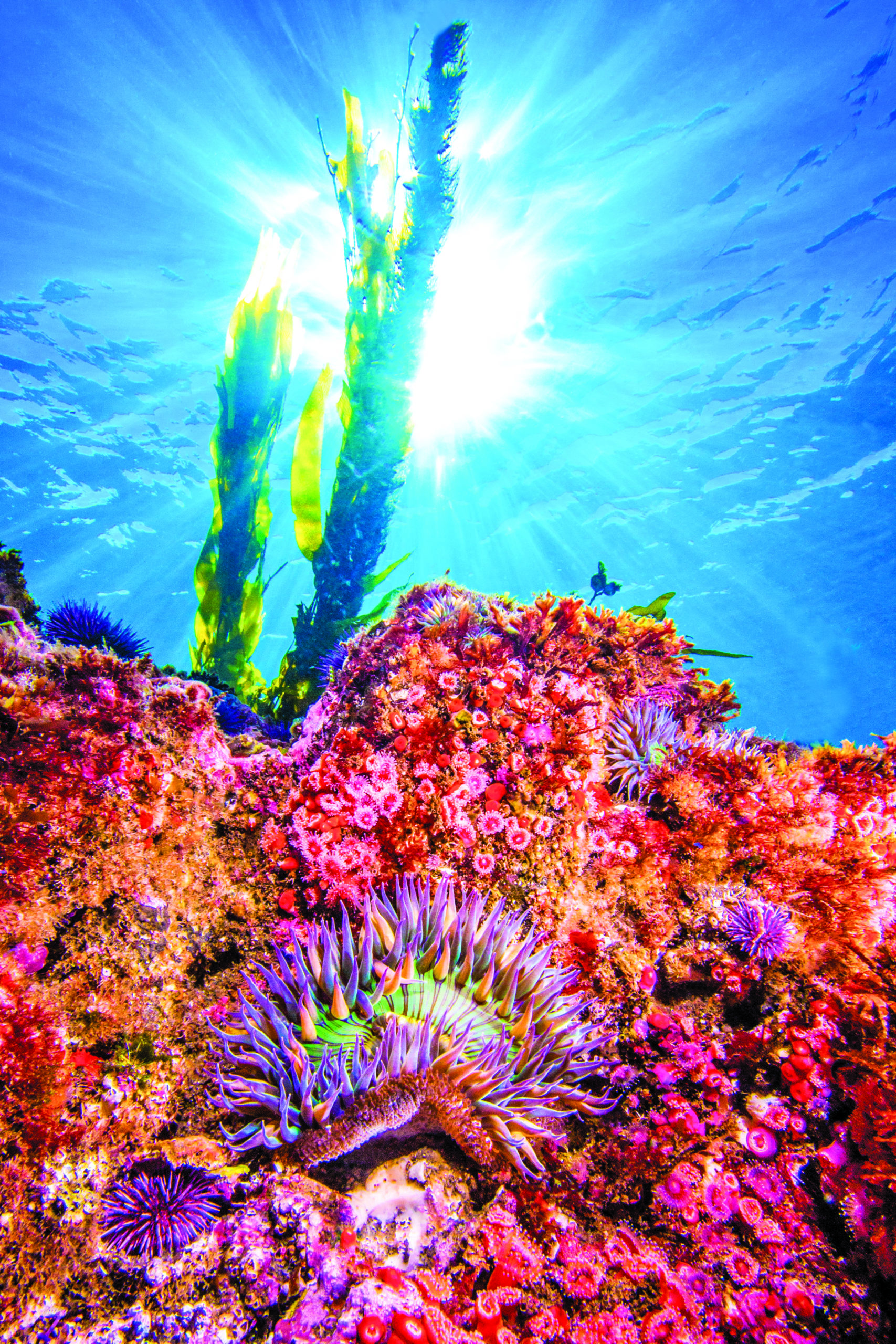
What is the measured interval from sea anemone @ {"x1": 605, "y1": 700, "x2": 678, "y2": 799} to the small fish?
3.86m

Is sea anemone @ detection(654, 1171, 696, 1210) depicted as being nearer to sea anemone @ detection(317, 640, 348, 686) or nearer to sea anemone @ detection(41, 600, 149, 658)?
sea anemone @ detection(317, 640, 348, 686)

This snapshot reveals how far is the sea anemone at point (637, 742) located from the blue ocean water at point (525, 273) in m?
5.79

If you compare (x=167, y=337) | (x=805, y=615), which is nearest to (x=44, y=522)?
(x=167, y=337)

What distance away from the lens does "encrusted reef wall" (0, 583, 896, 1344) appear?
143cm

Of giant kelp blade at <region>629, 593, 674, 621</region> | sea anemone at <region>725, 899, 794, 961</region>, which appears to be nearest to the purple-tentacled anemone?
sea anemone at <region>725, 899, 794, 961</region>

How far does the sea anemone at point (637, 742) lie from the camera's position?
270cm

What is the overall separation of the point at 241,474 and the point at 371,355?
2452 millimetres

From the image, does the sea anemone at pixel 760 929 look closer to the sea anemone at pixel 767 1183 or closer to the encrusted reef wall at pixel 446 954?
the encrusted reef wall at pixel 446 954

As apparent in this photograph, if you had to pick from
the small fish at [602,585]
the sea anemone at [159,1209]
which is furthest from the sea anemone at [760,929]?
the small fish at [602,585]

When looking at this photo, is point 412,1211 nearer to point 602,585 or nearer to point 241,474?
point 602,585

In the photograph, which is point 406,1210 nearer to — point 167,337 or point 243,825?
point 243,825

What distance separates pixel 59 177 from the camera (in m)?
20.3

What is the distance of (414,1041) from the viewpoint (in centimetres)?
160

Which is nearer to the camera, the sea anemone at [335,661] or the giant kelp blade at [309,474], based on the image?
the sea anemone at [335,661]
